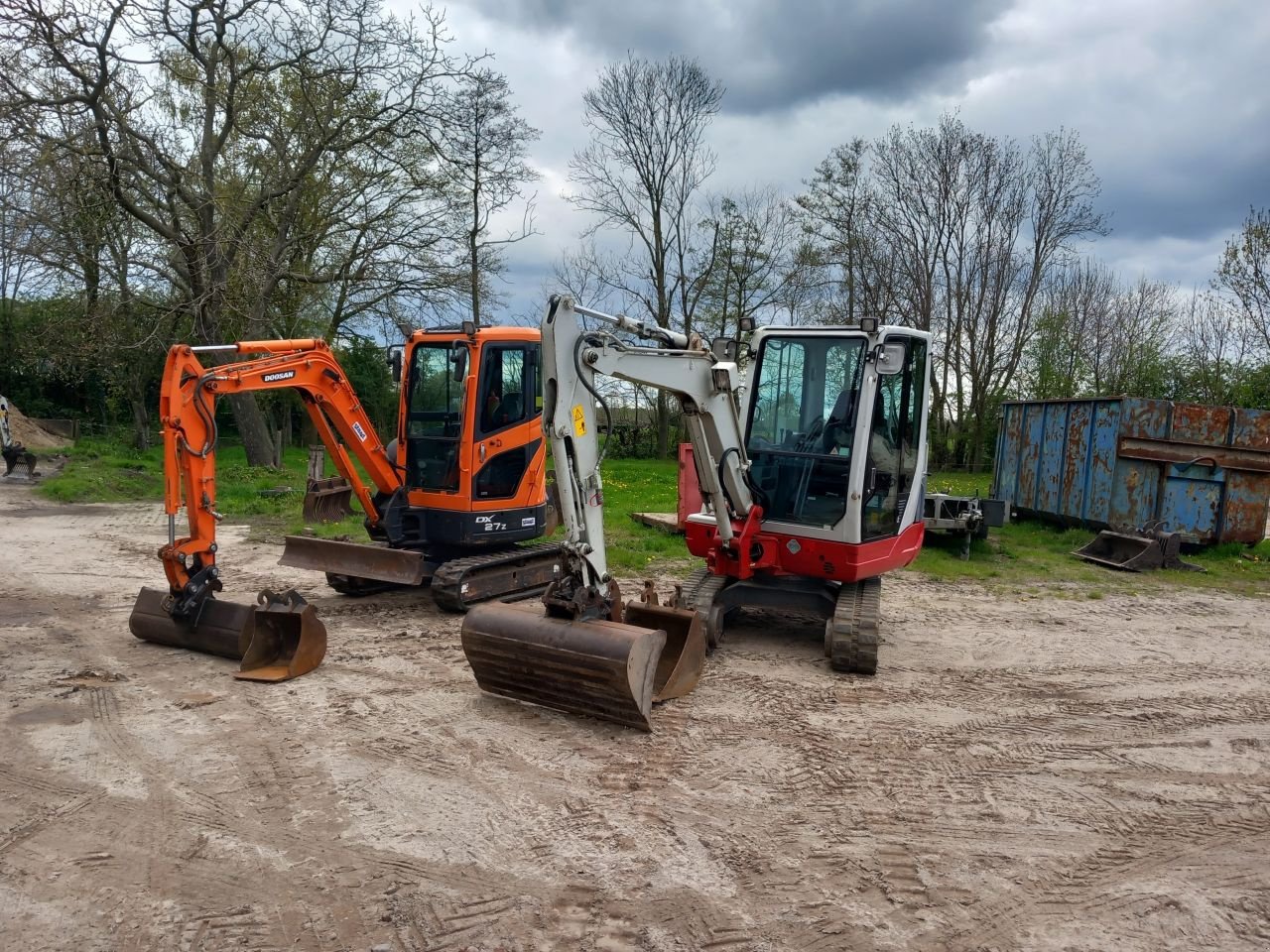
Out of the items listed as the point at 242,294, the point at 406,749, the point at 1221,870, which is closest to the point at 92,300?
the point at 242,294

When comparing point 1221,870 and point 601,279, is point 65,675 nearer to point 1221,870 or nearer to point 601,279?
point 1221,870

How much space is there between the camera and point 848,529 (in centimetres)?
639

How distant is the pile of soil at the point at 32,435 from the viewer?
947 inches

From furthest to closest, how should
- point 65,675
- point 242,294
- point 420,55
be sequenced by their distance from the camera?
point 242,294, point 420,55, point 65,675

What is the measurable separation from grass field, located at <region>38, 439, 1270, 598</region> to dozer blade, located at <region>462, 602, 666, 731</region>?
15.0ft

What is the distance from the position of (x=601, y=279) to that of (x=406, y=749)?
24.2 m

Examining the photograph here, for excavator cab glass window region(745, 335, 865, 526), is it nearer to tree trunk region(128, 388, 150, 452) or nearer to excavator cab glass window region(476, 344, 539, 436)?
excavator cab glass window region(476, 344, 539, 436)

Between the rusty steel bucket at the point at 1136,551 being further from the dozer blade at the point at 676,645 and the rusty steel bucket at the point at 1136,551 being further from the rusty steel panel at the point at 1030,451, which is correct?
the dozer blade at the point at 676,645

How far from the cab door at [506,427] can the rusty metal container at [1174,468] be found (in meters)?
8.33

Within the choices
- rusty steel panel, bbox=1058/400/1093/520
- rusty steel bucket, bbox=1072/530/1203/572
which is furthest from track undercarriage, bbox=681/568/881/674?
rusty steel panel, bbox=1058/400/1093/520

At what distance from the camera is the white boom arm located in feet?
16.3

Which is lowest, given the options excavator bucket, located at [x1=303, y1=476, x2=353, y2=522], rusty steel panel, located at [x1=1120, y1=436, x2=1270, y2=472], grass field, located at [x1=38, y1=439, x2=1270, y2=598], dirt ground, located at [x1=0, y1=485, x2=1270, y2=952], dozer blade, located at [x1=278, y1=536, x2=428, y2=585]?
dirt ground, located at [x1=0, y1=485, x2=1270, y2=952]

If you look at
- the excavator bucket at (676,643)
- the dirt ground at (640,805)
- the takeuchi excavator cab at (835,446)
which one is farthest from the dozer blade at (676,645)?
the takeuchi excavator cab at (835,446)

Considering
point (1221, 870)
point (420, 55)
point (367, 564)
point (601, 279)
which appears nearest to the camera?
point (1221, 870)
